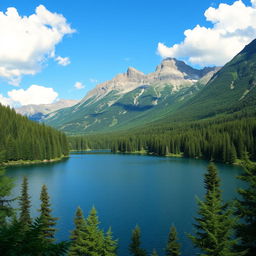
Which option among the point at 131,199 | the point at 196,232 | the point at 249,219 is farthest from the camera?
the point at 131,199

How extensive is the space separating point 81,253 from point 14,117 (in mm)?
159884

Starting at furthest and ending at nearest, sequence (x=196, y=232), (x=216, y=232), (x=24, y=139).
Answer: (x=24, y=139), (x=196, y=232), (x=216, y=232)

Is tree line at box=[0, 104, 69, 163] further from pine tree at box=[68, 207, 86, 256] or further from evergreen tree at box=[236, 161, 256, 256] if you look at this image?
evergreen tree at box=[236, 161, 256, 256]

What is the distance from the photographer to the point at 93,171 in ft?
412

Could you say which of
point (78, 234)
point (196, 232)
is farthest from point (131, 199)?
point (196, 232)

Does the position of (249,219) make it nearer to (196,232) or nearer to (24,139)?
(196,232)

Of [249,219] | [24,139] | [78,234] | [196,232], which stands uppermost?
[24,139]

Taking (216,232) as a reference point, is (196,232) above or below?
below

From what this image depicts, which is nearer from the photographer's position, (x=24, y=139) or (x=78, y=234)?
(x=78, y=234)

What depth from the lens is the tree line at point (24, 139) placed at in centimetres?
14638

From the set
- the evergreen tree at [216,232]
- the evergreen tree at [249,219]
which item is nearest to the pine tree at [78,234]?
the evergreen tree at [216,232]

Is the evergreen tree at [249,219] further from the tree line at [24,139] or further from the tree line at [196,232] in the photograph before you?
the tree line at [24,139]

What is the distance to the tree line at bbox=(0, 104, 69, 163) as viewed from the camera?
14638cm

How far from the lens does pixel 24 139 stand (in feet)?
500
